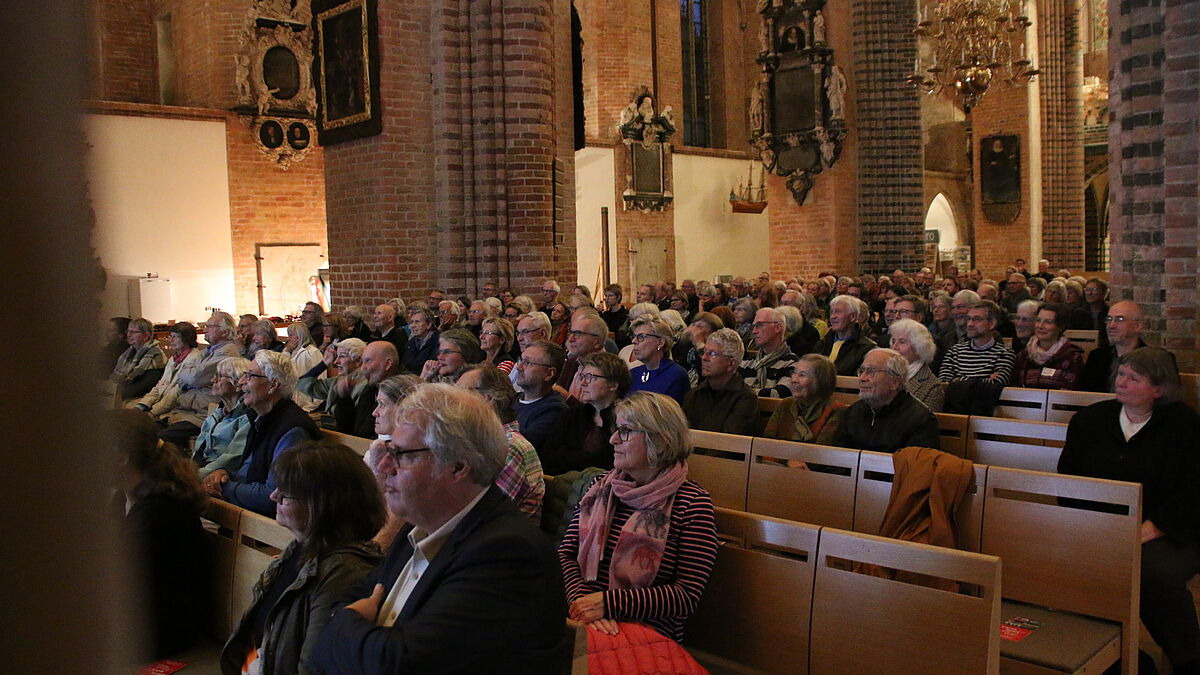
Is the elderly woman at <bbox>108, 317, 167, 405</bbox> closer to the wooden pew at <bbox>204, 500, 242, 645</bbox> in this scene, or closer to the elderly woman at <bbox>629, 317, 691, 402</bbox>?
the elderly woman at <bbox>629, 317, 691, 402</bbox>

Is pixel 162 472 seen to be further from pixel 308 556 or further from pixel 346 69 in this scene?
pixel 346 69

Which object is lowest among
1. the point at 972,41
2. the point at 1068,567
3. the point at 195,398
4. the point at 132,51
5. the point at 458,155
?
the point at 1068,567

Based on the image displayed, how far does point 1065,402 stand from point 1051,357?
1.11m

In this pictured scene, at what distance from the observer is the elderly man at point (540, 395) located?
16.7ft

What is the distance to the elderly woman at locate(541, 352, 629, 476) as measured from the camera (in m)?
4.90

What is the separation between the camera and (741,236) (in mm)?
24656

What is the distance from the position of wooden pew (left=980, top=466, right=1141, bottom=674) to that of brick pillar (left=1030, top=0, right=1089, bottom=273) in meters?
21.7

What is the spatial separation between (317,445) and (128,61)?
19548 millimetres

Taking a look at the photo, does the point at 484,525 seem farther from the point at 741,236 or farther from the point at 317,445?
the point at 741,236

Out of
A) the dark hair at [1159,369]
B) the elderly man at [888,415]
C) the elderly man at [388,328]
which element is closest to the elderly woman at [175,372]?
the elderly man at [388,328]

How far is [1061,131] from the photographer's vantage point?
77.8 ft

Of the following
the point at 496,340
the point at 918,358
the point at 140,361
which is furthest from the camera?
the point at 140,361

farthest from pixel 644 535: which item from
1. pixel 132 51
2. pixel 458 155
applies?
pixel 132 51

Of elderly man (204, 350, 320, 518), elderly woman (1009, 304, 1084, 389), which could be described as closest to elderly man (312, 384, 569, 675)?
elderly man (204, 350, 320, 518)
